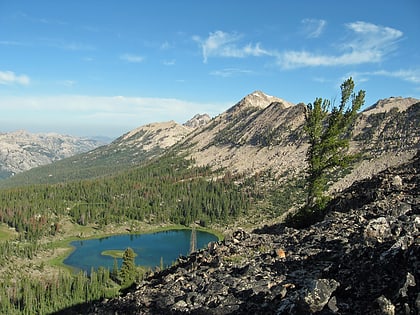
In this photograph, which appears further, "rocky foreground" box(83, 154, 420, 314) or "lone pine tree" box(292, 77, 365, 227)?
"lone pine tree" box(292, 77, 365, 227)

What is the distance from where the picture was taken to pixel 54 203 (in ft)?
646

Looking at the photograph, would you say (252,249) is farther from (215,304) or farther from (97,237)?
(97,237)

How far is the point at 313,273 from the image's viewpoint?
23.1m

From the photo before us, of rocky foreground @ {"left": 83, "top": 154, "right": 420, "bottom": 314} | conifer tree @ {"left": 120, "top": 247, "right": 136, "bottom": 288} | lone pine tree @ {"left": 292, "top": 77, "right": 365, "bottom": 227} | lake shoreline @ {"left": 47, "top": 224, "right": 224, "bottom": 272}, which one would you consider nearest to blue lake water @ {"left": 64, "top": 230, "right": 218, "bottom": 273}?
lake shoreline @ {"left": 47, "top": 224, "right": 224, "bottom": 272}

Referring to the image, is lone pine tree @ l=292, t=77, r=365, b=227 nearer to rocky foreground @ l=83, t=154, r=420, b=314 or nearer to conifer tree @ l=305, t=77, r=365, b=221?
conifer tree @ l=305, t=77, r=365, b=221

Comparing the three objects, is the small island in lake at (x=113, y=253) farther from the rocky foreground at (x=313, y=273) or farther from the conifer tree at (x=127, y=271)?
the rocky foreground at (x=313, y=273)

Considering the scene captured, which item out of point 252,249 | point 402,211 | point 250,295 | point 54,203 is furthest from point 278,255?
point 54,203

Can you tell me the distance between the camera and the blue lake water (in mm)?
132925

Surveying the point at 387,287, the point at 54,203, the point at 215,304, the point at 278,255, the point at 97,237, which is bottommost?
the point at 97,237

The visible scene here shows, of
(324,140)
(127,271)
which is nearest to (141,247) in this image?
(127,271)

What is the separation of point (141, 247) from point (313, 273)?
5476 inches

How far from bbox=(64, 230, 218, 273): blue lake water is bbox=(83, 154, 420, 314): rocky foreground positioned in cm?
10019

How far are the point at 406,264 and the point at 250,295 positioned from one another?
969 centimetres

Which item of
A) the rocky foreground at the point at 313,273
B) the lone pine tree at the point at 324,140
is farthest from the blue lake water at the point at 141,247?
the rocky foreground at the point at 313,273
